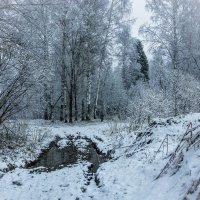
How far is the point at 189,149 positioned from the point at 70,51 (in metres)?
17.7

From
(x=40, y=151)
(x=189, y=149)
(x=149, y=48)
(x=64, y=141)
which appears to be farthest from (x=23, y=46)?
(x=149, y=48)

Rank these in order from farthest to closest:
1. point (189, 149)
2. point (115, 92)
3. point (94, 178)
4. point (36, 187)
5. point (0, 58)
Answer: point (115, 92)
point (0, 58)
point (94, 178)
point (36, 187)
point (189, 149)

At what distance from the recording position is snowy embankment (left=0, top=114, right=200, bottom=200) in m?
5.35

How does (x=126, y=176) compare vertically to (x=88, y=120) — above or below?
below

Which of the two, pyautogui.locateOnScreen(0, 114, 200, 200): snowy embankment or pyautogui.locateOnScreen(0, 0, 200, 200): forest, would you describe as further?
pyautogui.locateOnScreen(0, 0, 200, 200): forest

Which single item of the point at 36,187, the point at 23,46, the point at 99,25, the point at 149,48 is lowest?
the point at 36,187

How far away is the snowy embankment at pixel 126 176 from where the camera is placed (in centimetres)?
535

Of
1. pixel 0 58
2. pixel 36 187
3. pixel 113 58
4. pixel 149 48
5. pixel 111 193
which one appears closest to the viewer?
pixel 111 193

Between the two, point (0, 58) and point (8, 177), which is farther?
point (0, 58)

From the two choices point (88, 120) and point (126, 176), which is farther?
point (88, 120)

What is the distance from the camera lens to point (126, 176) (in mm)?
7129

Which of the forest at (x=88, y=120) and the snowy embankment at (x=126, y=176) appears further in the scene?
the forest at (x=88, y=120)

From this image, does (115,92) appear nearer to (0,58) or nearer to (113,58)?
(113,58)

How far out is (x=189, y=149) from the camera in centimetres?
587
